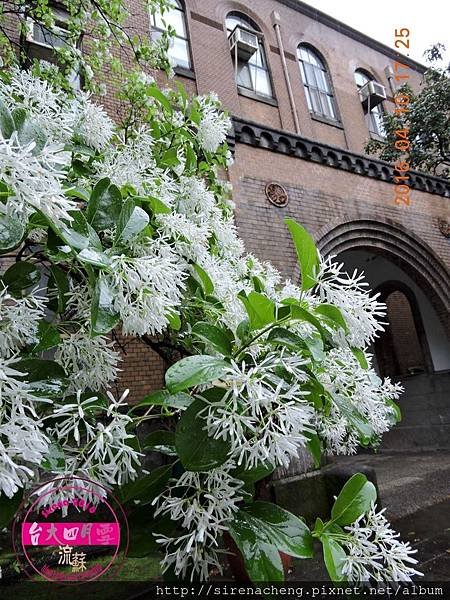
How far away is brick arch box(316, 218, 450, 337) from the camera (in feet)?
20.2

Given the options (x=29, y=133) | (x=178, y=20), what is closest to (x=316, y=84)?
(x=178, y=20)

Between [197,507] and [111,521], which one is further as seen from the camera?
[111,521]

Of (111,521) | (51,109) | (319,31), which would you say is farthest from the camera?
(319,31)

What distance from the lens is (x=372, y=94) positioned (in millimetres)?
11180

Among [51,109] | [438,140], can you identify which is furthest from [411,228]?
[51,109]

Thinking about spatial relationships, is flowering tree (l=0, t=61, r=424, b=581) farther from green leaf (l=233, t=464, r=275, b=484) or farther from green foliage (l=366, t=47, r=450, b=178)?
green foliage (l=366, t=47, r=450, b=178)

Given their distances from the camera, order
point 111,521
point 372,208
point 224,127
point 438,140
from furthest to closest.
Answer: point 438,140 < point 372,208 < point 224,127 < point 111,521

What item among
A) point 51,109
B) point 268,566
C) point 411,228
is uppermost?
point 411,228

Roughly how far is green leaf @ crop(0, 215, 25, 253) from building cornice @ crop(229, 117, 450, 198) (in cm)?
499

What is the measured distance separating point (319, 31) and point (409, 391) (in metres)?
9.99

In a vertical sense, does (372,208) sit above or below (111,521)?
above

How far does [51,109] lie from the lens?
150 cm

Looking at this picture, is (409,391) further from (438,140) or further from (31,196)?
(31,196)

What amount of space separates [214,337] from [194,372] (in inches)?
6.5
